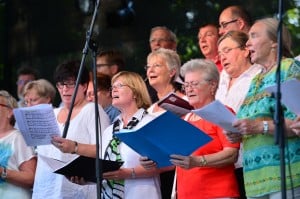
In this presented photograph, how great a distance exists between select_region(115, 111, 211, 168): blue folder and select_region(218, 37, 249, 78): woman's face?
1.05m

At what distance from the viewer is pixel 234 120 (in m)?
4.50

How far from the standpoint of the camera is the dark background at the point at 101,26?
8352 millimetres

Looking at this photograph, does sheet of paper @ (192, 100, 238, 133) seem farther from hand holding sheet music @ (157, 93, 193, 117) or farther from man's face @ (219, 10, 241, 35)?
man's face @ (219, 10, 241, 35)

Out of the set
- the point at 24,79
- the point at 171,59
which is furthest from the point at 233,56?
the point at 24,79

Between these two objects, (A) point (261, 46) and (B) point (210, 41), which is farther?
(B) point (210, 41)

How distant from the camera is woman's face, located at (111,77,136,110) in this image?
18.5ft

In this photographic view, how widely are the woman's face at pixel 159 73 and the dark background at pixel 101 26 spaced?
2.11m

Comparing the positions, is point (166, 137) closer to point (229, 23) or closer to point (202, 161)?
point (202, 161)

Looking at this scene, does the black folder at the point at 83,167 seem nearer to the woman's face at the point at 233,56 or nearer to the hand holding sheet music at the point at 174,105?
the hand holding sheet music at the point at 174,105

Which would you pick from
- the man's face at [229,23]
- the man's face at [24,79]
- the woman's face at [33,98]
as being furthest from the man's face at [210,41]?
the man's face at [24,79]

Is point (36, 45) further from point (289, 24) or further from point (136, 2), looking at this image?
point (289, 24)

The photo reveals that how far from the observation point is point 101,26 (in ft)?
30.1

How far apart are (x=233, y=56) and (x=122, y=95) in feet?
2.67

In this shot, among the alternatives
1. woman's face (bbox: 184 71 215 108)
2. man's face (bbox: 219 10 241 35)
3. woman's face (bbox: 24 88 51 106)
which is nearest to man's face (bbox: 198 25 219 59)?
man's face (bbox: 219 10 241 35)
